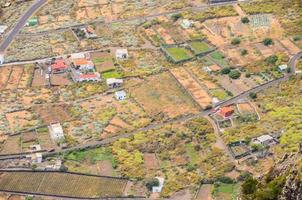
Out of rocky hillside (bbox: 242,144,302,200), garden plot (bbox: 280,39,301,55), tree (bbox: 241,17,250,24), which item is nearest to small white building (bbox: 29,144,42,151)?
rocky hillside (bbox: 242,144,302,200)

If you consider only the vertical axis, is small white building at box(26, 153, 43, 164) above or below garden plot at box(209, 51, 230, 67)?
above

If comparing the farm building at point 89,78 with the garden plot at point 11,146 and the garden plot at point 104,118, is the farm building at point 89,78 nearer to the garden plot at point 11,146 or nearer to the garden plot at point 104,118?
the garden plot at point 104,118

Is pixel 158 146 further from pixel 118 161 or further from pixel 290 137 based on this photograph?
pixel 290 137

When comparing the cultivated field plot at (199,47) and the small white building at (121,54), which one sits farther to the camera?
the cultivated field plot at (199,47)

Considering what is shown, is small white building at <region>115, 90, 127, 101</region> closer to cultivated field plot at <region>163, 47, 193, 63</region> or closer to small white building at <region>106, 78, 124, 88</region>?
small white building at <region>106, 78, 124, 88</region>

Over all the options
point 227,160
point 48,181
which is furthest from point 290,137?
point 48,181

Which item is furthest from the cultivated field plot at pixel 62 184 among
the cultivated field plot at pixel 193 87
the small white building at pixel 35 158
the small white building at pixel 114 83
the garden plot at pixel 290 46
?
the garden plot at pixel 290 46
